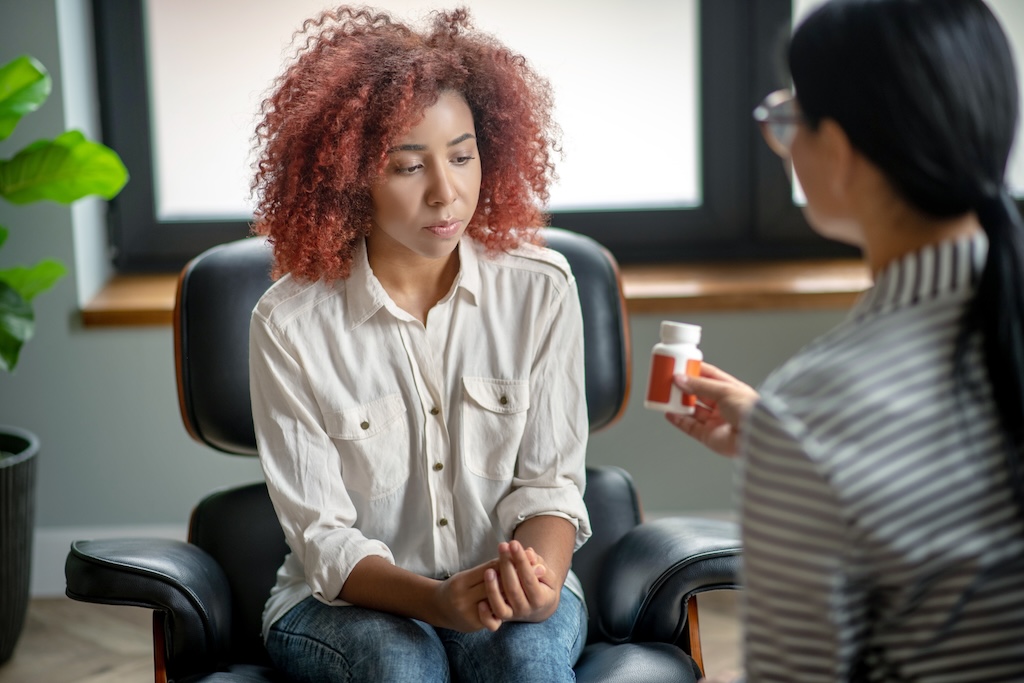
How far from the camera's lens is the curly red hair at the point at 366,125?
58.5 inches

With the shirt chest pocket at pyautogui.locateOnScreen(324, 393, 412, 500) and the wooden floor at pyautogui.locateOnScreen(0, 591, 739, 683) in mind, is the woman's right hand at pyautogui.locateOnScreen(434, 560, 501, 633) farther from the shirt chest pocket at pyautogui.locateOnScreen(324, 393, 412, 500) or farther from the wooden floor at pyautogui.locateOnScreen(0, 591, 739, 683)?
the wooden floor at pyautogui.locateOnScreen(0, 591, 739, 683)

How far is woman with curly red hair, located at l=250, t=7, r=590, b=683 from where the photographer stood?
1.45m

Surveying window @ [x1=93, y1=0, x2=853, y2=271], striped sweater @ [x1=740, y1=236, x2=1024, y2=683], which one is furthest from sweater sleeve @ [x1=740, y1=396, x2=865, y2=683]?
window @ [x1=93, y1=0, x2=853, y2=271]

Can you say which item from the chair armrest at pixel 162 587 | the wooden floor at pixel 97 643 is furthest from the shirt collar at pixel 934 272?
the wooden floor at pixel 97 643

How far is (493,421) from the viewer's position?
5.10 ft

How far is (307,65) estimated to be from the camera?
5.09 feet

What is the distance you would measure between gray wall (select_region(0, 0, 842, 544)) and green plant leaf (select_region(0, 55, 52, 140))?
29 cm

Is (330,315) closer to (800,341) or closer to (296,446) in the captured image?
(296,446)

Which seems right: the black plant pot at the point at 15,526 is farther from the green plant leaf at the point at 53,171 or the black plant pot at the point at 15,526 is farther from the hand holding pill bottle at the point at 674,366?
the hand holding pill bottle at the point at 674,366

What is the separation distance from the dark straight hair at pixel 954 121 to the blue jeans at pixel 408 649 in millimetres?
703

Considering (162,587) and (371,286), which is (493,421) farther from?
(162,587)

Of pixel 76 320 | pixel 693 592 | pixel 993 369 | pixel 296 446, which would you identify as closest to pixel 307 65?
pixel 296 446

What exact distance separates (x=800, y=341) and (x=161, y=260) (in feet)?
5.14

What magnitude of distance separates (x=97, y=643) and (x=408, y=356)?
4.57 ft
